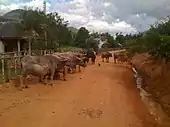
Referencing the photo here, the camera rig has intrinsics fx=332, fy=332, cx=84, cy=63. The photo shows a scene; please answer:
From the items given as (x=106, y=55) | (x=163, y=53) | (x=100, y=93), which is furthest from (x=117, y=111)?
(x=106, y=55)

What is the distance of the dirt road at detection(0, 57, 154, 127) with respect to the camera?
32.1 feet

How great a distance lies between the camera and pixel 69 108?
11.4 metres

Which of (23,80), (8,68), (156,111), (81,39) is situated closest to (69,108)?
(156,111)

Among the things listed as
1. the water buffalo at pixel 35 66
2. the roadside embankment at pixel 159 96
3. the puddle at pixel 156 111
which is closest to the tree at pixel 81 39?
the roadside embankment at pixel 159 96

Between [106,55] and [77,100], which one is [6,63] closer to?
[77,100]

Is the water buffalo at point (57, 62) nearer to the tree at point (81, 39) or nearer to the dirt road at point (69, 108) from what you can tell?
the dirt road at point (69, 108)

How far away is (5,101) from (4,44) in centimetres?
2321

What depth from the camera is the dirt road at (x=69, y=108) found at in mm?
9773

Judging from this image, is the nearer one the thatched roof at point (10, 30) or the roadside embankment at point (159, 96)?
the roadside embankment at point (159, 96)

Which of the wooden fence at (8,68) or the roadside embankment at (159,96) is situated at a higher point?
the wooden fence at (8,68)

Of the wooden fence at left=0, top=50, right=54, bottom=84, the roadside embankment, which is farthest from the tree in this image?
the wooden fence at left=0, top=50, right=54, bottom=84

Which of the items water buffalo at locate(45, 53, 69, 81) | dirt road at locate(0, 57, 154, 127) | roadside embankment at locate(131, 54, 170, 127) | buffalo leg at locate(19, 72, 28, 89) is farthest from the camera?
water buffalo at locate(45, 53, 69, 81)

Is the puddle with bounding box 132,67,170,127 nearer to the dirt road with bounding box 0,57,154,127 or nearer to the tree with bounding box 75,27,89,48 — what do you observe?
the dirt road with bounding box 0,57,154,127

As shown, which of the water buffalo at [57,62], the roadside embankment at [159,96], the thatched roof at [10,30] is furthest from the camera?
the thatched roof at [10,30]
